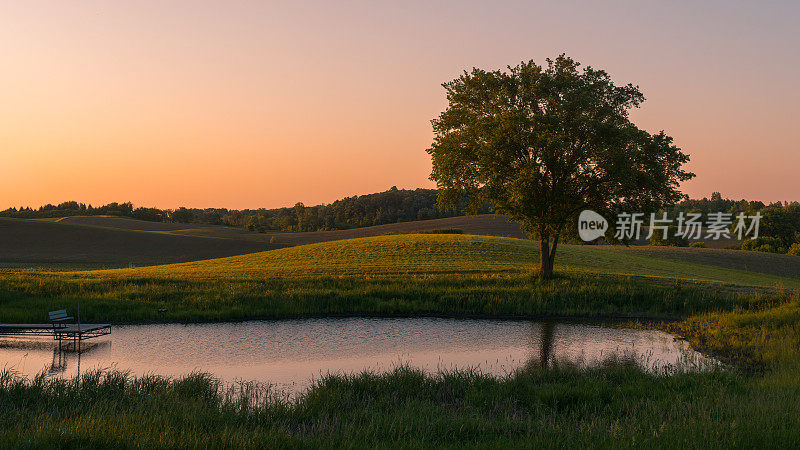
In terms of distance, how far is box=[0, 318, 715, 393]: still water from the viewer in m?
17.2

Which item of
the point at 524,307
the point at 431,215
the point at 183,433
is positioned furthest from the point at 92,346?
the point at 431,215

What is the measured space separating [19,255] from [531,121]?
73464 mm

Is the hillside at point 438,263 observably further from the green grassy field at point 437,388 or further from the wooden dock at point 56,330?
the wooden dock at point 56,330

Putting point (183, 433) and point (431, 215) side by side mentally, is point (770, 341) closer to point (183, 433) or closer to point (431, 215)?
point (183, 433)

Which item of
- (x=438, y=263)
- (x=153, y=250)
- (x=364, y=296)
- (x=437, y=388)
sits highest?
(x=438, y=263)

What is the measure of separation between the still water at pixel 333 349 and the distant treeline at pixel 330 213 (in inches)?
4905

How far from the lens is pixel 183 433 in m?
8.30

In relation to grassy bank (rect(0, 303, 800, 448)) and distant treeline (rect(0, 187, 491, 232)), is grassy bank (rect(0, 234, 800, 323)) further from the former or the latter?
distant treeline (rect(0, 187, 491, 232))

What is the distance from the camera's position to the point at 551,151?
3359 centimetres

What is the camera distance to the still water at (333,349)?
1722cm

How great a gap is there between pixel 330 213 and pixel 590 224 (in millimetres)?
140238

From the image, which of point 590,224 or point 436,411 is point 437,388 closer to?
point 436,411

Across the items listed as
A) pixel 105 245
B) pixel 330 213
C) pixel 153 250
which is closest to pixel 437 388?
pixel 153 250

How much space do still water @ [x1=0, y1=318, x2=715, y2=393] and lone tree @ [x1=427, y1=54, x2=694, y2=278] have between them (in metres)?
11.4
